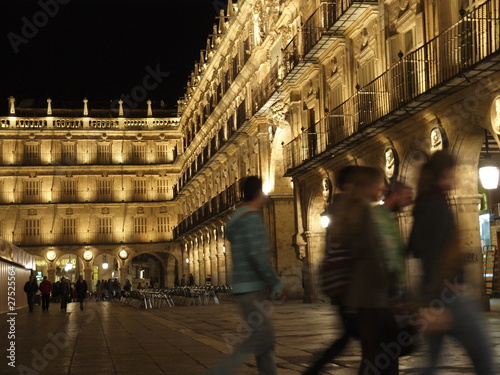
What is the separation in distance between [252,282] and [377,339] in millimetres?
1346

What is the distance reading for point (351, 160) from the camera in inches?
855

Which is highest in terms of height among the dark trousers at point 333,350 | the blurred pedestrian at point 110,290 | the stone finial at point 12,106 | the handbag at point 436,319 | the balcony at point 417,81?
the stone finial at point 12,106

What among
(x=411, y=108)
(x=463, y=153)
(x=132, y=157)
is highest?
(x=132, y=157)

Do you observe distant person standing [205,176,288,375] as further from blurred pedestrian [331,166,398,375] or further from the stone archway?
the stone archway

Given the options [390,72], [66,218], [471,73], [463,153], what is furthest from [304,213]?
[66,218]

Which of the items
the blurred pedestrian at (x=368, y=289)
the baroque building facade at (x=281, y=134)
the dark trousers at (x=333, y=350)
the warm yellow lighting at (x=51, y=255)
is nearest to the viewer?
the blurred pedestrian at (x=368, y=289)

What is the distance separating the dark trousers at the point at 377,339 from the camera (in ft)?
17.9

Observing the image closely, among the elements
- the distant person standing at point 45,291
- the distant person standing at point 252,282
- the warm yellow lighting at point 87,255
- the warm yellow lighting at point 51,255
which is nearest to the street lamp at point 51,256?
the warm yellow lighting at point 51,255

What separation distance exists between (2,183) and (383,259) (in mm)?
63571

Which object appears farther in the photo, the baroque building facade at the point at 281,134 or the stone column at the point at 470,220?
the stone column at the point at 470,220

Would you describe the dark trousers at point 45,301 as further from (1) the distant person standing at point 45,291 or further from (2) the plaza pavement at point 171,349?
(2) the plaza pavement at point 171,349

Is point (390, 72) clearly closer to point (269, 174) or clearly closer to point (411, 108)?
point (411, 108)

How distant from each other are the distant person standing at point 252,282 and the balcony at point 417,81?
7.24 m

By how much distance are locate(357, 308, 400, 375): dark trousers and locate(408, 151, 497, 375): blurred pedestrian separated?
0.36m
